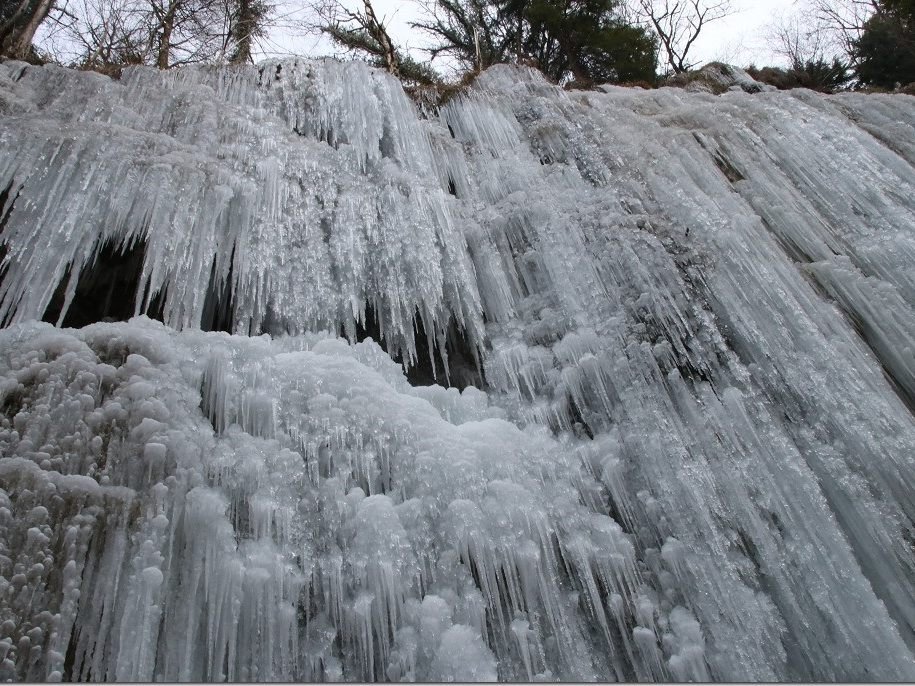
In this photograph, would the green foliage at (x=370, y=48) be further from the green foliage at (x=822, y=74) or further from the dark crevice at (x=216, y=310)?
the dark crevice at (x=216, y=310)

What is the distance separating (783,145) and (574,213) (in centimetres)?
177

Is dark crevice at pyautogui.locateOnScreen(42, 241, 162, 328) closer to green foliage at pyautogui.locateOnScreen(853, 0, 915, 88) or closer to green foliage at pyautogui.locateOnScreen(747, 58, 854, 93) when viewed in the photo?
green foliage at pyautogui.locateOnScreen(747, 58, 854, 93)

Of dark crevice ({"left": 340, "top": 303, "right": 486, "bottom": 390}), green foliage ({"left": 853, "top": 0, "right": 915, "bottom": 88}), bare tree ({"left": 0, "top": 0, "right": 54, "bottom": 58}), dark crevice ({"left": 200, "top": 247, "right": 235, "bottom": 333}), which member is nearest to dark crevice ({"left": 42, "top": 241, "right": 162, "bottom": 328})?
dark crevice ({"left": 200, "top": 247, "right": 235, "bottom": 333})

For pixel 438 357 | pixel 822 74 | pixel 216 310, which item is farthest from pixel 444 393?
pixel 822 74

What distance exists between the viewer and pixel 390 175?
417 centimetres

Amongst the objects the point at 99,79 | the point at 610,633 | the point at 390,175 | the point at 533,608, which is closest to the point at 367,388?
the point at 533,608

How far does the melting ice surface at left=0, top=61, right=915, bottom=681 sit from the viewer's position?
212 cm

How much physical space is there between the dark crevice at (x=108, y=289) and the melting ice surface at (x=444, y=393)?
0.24 feet

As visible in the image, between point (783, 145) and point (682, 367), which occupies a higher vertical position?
point (783, 145)

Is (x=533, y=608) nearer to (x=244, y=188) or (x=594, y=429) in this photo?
(x=594, y=429)

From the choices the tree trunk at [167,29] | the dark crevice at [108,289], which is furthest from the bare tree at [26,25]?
the dark crevice at [108,289]

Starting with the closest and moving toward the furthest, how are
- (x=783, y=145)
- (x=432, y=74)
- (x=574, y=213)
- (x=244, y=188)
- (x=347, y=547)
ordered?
(x=347, y=547) → (x=244, y=188) → (x=574, y=213) → (x=783, y=145) → (x=432, y=74)

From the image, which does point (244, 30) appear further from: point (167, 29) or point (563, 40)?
point (563, 40)

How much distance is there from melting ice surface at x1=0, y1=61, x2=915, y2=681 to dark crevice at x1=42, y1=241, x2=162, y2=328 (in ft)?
0.24
